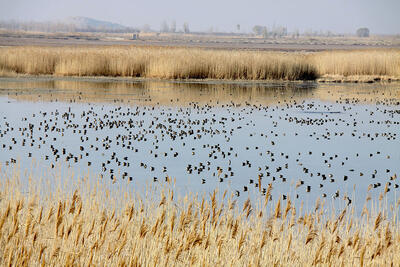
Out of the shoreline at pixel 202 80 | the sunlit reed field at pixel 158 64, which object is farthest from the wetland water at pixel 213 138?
the sunlit reed field at pixel 158 64

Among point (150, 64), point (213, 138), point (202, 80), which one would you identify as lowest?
point (213, 138)

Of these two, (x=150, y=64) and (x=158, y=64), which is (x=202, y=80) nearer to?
(x=158, y=64)

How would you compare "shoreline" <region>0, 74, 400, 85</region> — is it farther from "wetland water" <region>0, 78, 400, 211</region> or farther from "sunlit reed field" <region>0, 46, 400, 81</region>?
"wetland water" <region>0, 78, 400, 211</region>

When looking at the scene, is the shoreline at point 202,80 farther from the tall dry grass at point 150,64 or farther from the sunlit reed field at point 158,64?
the tall dry grass at point 150,64

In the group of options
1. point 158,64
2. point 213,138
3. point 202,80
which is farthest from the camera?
point 158,64

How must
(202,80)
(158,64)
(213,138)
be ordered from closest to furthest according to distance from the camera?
(213,138) < (202,80) < (158,64)

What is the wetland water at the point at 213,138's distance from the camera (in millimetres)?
13672

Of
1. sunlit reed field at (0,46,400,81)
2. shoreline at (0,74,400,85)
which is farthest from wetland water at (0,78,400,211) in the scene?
sunlit reed field at (0,46,400,81)

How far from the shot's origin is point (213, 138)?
64.5ft

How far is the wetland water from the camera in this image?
13.7 meters

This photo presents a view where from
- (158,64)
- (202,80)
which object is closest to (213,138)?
(202,80)

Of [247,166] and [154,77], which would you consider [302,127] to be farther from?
[154,77]

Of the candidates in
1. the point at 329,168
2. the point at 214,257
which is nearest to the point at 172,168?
the point at 329,168

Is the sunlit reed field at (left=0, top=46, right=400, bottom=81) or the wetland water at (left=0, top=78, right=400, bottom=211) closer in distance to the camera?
the wetland water at (left=0, top=78, right=400, bottom=211)
